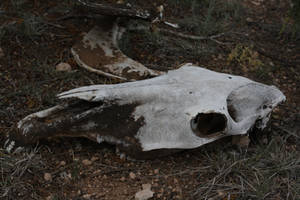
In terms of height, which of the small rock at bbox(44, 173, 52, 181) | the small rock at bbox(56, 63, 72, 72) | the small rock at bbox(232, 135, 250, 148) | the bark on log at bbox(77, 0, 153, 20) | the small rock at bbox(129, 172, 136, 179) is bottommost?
the small rock at bbox(44, 173, 52, 181)

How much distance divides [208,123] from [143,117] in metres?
0.45

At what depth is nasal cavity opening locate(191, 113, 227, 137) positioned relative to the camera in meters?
2.21

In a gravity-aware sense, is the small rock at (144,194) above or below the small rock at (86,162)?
above

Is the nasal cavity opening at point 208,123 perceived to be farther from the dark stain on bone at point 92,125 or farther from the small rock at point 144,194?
the small rock at point 144,194

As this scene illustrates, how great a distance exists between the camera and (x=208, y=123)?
229 centimetres

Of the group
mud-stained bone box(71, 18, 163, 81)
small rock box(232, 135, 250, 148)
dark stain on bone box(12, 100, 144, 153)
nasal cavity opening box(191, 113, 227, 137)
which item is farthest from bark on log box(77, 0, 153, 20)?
small rock box(232, 135, 250, 148)

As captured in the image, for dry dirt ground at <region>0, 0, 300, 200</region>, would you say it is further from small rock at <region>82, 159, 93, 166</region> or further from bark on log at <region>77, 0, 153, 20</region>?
bark on log at <region>77, 0, 153, 20</region>

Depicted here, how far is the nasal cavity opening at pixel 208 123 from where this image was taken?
86.8 inches

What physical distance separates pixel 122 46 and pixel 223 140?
1383mm

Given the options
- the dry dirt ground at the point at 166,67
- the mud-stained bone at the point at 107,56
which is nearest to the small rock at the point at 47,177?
the dry dirt ground at the point at 166,67

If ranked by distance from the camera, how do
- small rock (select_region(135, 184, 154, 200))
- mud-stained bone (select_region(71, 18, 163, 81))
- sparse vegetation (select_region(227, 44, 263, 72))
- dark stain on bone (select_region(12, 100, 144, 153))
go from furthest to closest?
1. sparse vegetation (select_region(227, 44, 263, 72))
2. mud-stained bone (select_region(71, 18, 163, 81))
3. dark stain on bone (select_region(12, 100, 144, 153))
4. small rock (select_region(135, 184, 154, 200))

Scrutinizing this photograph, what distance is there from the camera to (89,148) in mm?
2299

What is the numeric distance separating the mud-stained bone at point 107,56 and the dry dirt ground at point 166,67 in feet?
0.28

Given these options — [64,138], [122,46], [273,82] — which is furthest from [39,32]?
[273,82]
